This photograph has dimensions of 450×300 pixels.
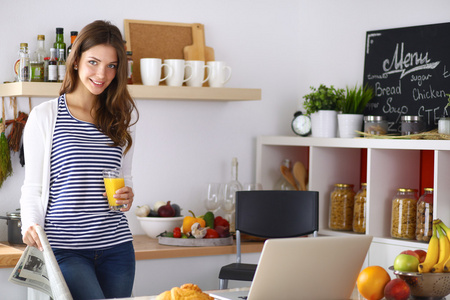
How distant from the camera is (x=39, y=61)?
3.25 m

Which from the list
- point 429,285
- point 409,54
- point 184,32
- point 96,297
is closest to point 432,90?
point 409,54

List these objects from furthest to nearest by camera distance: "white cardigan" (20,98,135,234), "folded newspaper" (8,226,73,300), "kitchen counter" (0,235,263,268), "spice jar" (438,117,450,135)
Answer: "spice jar" (438,117,450,135) → "kitchen counter" (0,235,263,268) → "white cardigan" (20,98,135,234) → "folded newspaper" (8,226,73,300)

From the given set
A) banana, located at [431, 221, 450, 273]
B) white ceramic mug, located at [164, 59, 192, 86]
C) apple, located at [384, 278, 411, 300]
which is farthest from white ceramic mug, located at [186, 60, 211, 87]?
apple, located at [384, 278, 411, 300]

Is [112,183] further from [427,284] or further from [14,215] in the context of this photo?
[14,215]

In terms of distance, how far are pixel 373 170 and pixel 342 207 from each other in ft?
1.15

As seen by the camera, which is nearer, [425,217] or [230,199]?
[425,217]

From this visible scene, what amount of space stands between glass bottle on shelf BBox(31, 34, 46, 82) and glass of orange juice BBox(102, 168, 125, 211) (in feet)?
3.94

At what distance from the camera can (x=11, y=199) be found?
3.36 meters

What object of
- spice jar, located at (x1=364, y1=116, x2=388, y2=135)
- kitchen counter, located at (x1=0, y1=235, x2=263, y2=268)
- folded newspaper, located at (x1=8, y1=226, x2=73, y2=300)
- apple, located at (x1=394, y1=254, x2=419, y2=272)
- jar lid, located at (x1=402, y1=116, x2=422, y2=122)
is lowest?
kitchen counter, located at (x1=0, y1=235, x2=263, y2=268)

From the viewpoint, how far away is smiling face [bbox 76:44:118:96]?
2.20m

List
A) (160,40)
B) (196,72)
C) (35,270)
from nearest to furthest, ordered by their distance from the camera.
Result: (35,270)
(196,72)
(160,40)

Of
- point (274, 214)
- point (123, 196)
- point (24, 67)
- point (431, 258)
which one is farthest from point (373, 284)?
point (24, 67)

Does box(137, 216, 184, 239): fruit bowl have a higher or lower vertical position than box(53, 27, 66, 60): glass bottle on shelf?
lower

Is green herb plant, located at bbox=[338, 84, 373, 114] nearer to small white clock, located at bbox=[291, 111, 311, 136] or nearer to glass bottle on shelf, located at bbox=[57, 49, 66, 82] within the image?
small white clock, located at bbox=[291, 111, 311, 136]
